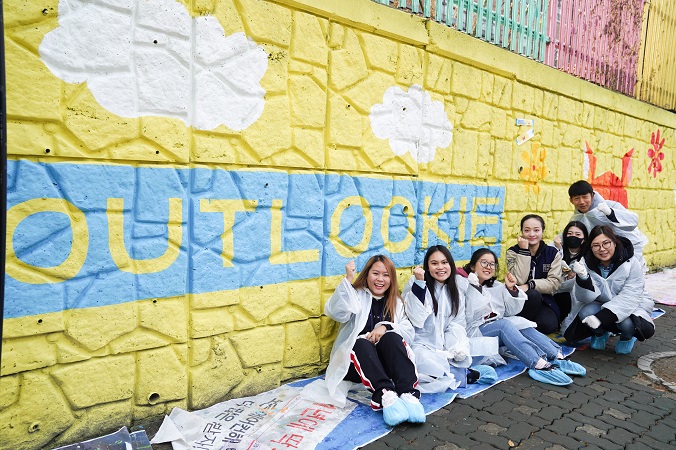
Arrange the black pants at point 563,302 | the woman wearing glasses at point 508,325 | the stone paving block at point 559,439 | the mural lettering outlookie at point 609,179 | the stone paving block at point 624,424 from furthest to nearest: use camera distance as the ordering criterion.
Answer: the mural lettering outlookie at point 609,179 < the black pants at point 563,302 < the woman wearing glasses at point 508,325 < the stone paving block at point 624,424 < the stone paving block at point 559,439

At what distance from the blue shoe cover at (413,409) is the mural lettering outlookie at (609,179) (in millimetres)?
4831

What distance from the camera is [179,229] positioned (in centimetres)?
290

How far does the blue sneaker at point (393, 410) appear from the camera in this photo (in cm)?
289

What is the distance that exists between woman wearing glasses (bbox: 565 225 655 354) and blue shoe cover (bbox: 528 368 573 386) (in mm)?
807

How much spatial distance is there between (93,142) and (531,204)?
4713 mm

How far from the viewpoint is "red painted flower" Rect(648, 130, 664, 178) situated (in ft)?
26.4

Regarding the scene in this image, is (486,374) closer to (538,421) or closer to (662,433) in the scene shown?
(538,421)

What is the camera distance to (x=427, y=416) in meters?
3.09

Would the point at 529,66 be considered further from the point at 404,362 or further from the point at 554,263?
the point at 404,362

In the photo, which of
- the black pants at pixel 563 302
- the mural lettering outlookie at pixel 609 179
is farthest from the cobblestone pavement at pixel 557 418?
the mural lettering outlookie at pixel 609 179

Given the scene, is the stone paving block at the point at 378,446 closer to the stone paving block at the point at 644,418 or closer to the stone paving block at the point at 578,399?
the stone paving block at the point at 578,399

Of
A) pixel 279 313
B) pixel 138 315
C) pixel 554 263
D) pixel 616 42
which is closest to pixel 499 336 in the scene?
pixel 554 263

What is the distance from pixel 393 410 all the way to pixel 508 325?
1526 mm

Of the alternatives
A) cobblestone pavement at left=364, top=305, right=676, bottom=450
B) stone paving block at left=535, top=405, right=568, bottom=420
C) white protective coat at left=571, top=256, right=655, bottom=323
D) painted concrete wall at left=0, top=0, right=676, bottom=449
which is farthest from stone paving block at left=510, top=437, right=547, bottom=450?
white protective coat at left=571, top=256, right=655, bottom=323
